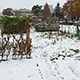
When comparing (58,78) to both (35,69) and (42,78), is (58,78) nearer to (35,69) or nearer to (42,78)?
(42,78)

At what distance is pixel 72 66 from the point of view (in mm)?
3678

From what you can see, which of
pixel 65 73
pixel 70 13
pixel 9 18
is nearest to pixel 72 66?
pixel 65 73

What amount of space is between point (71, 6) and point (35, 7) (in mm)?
20771

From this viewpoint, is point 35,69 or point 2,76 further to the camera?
point 35,69

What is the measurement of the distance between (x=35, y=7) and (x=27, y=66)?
54074 millimetres

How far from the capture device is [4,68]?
3.54m

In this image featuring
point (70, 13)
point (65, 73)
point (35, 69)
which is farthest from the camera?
point (70, 13)

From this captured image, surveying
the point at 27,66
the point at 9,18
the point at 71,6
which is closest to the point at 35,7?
the point at 71,6

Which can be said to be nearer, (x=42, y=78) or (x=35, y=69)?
(x=42, y=78)

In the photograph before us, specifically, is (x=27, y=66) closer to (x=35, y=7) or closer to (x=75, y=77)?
(x=75, y=77)

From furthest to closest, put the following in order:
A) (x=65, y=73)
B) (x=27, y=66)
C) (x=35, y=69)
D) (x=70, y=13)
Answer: (x=70, y=13)
(x=27, y=66)
(x=35, y=69)
(x=65, y=73)

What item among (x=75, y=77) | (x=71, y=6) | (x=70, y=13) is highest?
(x=71, y=6)

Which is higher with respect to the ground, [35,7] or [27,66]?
[35,7]

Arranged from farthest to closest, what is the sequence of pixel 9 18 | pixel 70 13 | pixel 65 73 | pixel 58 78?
pixel 70 13 < pixel 9 18 < pixel 65 73 < pixel 58 78
